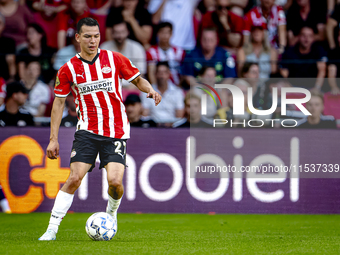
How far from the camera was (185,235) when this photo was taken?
5875 millimetres

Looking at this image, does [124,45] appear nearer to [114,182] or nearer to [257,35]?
[257,35]

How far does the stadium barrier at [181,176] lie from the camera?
8.29 m

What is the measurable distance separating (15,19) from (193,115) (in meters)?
4.26

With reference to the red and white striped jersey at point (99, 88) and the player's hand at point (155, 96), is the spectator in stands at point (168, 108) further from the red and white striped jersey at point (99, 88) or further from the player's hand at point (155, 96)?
the player's hand at point (155, 96)

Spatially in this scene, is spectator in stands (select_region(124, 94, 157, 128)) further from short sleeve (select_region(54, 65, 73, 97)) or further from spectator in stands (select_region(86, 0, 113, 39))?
short sleeve (select_region(54, 65, 73, 97))

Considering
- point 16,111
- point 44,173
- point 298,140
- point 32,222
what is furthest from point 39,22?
point 298,140

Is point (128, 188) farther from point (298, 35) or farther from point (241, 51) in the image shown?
point (298, 35)

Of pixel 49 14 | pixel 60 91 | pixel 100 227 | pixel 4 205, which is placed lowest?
pixel 4 205

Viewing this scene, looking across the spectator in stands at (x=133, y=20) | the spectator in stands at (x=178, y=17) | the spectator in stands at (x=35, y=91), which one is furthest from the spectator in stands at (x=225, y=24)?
the spectator in stands at (x=35, y=91)

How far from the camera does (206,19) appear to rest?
34.0ft

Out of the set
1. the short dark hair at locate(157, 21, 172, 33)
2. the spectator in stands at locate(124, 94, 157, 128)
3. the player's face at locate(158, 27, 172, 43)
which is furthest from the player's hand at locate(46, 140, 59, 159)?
the short dark hair at locate(157, 21, 172, 33)

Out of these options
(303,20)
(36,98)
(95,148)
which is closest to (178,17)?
(303,20)

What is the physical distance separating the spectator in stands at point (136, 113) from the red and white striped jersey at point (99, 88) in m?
3.06

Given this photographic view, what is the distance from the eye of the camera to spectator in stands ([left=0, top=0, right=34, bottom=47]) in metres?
10.2
